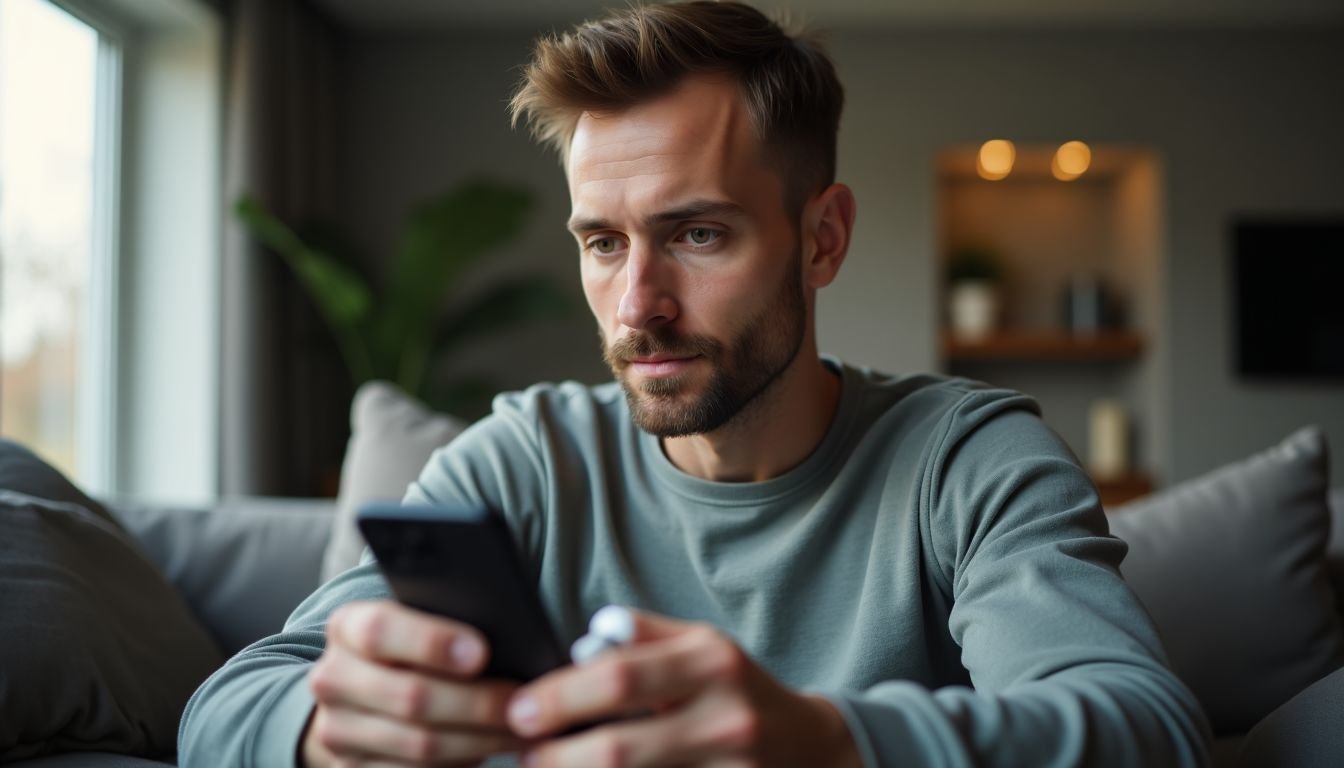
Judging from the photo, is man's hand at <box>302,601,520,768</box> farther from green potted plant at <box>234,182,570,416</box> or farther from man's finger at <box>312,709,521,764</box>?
green potted plant at <box>234,182,570,416</box>

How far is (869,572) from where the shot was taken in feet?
3.62

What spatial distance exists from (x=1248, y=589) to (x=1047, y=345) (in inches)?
164

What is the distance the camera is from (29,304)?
347 cm

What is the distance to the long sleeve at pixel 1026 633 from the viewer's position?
71 cm

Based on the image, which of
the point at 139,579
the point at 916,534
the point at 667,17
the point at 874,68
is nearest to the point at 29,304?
the point at 139,579

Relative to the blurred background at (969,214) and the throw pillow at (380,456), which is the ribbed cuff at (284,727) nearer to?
the throw pillow at (380,456)

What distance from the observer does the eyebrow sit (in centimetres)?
108

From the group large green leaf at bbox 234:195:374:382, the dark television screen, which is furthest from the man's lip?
the dark television screen

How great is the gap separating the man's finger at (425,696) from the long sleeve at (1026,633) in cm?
21

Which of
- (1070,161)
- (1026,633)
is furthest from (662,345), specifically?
(1070,161)

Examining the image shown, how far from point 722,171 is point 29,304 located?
3113 millimetres

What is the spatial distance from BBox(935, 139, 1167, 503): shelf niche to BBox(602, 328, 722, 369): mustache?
15.3 ft

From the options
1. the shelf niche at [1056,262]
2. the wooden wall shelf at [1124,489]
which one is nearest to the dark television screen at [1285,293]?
the shelf niche at [1056,262]

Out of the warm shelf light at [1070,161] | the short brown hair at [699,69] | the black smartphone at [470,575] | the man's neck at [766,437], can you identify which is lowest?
the black smartphone at [470,575]
